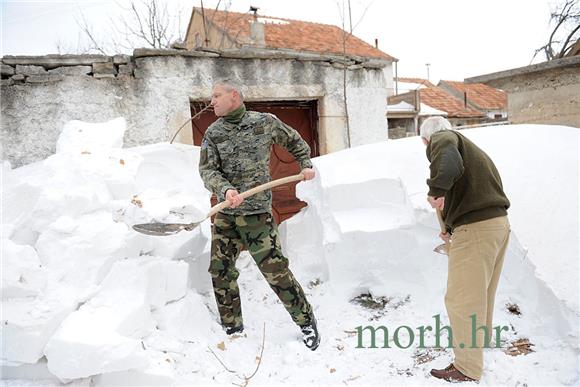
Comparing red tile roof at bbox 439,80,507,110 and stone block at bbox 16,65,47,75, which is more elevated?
red tile roof at bbox 439,80,507,110

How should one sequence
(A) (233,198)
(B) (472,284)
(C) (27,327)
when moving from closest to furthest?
1. (C) (27,327)
2. (B) (472,284)
3. (A) (233,198)

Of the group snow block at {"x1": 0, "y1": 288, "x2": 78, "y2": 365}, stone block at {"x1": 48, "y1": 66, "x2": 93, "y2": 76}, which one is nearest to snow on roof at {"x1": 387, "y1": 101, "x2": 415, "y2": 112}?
stone block at {"x1": 48, "y1": 66, "x2": 93, "y2": 76}

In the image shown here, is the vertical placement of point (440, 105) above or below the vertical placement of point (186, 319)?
above

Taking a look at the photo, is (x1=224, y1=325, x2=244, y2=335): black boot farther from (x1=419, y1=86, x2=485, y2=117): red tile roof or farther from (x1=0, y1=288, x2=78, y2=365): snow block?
(x1=419, y1=86, x2=485, y2=117): red tile roof

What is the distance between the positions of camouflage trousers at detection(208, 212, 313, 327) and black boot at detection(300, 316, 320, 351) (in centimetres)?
4

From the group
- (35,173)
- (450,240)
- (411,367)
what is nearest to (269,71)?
(35,173)

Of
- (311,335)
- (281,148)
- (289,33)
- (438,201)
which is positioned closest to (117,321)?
(311,335)

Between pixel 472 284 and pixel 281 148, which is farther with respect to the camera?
pixel 281 148

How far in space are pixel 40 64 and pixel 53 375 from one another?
2785 millimetres

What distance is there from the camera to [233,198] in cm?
252

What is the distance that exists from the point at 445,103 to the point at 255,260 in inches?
816

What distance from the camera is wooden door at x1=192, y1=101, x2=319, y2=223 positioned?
481 cm

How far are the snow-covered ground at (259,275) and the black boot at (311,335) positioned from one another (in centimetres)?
6

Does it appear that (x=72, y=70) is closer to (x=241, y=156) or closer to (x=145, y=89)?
(x=145, y=89)
